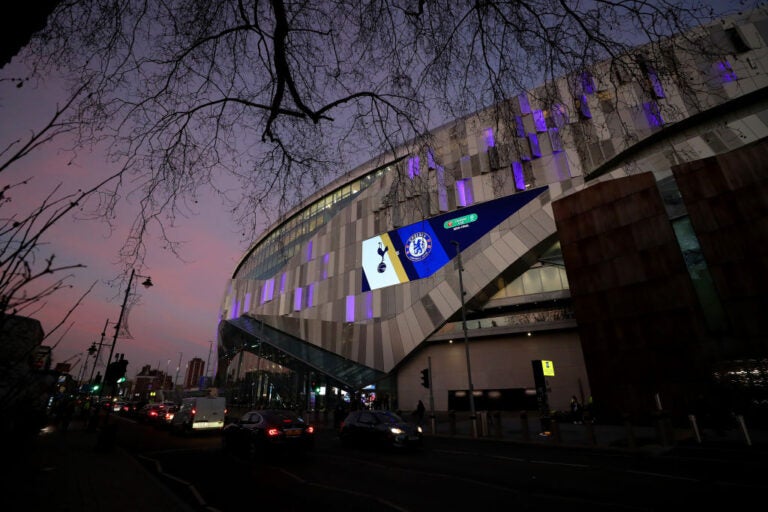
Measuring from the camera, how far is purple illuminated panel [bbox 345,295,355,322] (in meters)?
36.8

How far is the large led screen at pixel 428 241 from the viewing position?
1235 inches

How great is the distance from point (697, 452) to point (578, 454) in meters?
3.57

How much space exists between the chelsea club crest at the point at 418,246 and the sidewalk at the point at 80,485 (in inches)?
1099

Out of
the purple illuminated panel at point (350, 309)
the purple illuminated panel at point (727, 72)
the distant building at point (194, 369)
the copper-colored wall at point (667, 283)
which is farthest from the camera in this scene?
the distant building at point (194, 369)

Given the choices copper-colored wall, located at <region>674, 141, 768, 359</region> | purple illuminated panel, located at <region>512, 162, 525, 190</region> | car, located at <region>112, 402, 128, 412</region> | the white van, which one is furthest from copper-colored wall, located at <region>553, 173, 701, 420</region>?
car, located at <region>112, 402, 128, 412</region>

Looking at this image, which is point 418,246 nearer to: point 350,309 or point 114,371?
point 350,309

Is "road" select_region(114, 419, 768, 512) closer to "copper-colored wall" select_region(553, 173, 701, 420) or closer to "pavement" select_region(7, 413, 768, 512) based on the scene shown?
"pavement" select_region(7, 413, 768, 512)

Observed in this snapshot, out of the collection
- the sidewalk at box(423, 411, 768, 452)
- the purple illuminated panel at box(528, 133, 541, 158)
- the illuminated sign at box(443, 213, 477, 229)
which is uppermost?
the purple illuminated panel at box(528, 133, 541, 158)

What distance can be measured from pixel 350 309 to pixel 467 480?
1185 inches

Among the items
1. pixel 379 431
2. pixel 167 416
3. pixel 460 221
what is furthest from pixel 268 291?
pixel 379 431

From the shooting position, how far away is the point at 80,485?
6160 mm

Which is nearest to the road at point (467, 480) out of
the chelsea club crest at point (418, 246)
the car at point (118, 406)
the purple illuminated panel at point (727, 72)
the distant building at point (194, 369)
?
the purple illuminated panel at point (727, 72)

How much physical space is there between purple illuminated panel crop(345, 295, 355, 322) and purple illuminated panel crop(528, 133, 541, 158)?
Result: 2332 cm

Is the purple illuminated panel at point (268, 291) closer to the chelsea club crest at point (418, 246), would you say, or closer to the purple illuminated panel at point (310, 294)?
the purple illuminated panel at point (310, 294)
